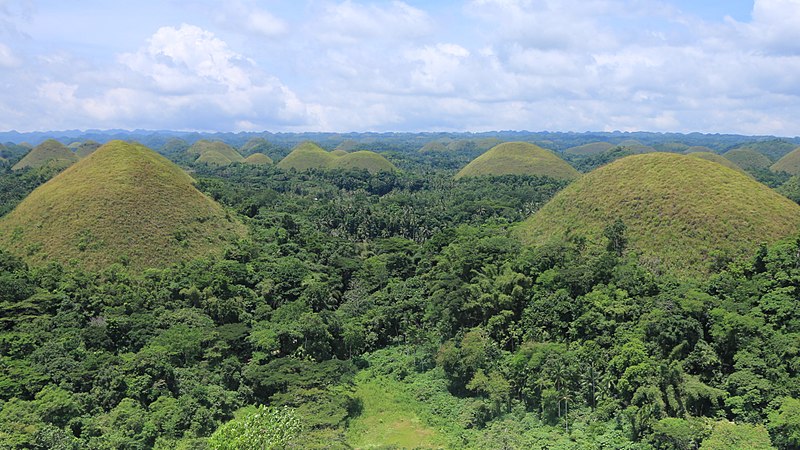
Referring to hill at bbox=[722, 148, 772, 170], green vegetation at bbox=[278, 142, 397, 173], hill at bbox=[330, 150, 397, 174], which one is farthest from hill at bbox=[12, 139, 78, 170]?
hill at bbox=[722, 148, 772, 170]

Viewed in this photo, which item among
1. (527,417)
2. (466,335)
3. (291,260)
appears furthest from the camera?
(291,260)

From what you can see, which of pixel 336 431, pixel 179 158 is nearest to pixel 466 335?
pixel 336 431

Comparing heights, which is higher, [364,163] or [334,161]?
[334,161]

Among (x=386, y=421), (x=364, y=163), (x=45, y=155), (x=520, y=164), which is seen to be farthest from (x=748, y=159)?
(x=45, y=155)

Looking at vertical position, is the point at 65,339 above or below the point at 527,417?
above

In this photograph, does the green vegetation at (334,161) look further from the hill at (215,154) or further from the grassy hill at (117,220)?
the grassy hill at (117,220)

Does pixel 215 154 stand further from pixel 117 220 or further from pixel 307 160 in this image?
pixel 117 220

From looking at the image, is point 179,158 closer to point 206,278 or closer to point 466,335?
point 206,278
